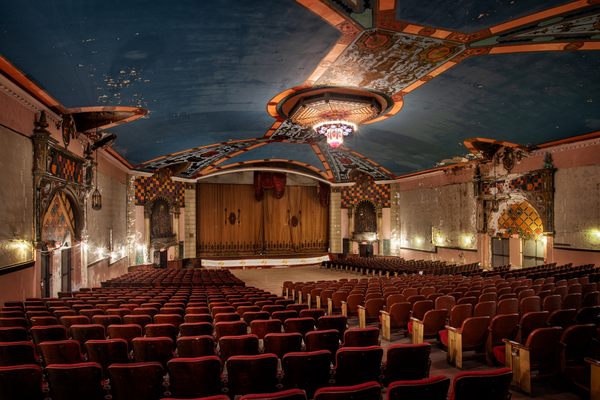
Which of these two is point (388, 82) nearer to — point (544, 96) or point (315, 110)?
point (315, 110)

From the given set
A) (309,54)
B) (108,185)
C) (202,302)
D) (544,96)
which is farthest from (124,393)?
(108,185)

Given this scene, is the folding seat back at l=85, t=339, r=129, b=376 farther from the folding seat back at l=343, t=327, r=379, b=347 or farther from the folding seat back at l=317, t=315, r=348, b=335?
the folding seat back at l=317, t=315, r=348, b=335

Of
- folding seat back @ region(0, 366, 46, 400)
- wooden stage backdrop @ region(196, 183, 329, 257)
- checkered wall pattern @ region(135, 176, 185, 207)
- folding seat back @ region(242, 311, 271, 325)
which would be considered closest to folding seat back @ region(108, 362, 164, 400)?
folding seat back @ region(0, 366, 46, 400)

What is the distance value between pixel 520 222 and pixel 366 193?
32.8ft

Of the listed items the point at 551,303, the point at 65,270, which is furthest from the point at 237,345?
the point at 65,270

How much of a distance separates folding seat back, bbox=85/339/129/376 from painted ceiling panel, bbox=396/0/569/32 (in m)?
5.75

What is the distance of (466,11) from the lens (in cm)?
599

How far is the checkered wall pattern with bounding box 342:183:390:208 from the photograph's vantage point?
23172 mm

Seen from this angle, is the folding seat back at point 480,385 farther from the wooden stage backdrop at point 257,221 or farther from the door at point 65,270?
the wooden stage backdrop at point 257,221

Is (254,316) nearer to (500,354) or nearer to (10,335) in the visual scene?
(10,335)

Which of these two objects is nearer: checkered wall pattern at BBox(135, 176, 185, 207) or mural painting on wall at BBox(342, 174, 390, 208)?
checkered wall pattern at BBox(135, 176, 185, 207)

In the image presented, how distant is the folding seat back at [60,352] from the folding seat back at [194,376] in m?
1.17

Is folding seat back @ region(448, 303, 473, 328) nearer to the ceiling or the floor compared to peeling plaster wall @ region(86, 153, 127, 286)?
nearer to the floor

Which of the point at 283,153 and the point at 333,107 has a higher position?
the point at 283,153
